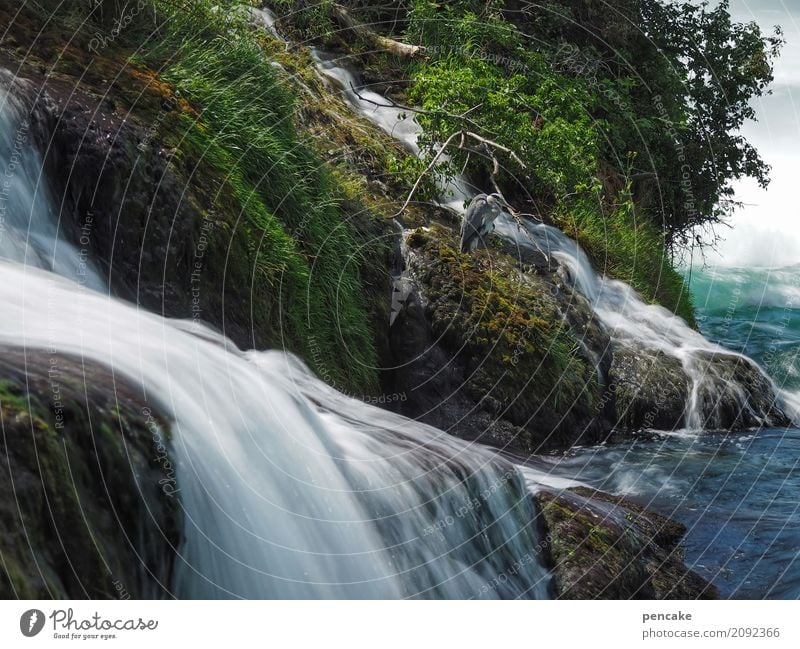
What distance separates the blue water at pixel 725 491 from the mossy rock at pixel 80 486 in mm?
3580

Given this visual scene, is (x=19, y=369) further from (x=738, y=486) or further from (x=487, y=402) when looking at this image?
(x=738, y=486)

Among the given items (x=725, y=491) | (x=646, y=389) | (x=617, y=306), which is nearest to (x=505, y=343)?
(x=725, y=491)

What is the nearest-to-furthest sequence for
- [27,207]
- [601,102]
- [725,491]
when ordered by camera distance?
[27,207] < [725,491] < [601,102]

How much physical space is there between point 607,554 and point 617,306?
5287 mm

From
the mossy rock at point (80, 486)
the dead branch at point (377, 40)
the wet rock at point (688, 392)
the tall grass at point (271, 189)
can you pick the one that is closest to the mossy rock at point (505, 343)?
the wet rock at point (688, 392)

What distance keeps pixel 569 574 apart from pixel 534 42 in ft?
34.6

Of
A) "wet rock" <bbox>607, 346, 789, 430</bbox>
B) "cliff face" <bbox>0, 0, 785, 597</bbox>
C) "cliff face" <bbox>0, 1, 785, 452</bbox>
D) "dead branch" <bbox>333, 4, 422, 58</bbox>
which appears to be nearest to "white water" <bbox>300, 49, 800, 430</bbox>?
"wet rock" <bbox>607, 346, 789, 430</bbox>

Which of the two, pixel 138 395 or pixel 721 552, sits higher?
pixel 138 395

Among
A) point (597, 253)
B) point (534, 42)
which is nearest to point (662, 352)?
point (597, 253)

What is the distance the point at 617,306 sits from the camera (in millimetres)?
10648

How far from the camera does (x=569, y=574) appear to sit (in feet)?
17.9

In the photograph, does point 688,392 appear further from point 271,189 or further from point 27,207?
point 27,207

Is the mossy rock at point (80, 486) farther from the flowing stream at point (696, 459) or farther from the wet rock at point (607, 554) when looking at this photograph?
the flowing stream at point (696, 459)

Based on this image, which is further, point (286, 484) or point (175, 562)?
point (286, 484)
